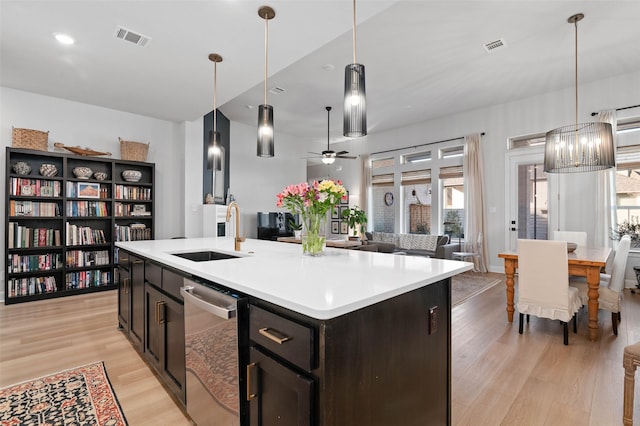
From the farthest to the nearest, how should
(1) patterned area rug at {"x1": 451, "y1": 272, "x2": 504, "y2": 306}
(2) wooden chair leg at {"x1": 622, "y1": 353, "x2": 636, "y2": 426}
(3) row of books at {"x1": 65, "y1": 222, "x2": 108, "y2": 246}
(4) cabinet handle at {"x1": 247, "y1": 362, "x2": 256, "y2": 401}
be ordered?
(3) row of books at {"x1": 65, "y1": 222, "x2": 108, "y2": 246} < (1) patterned area rug at {"x1": 451, "y1": 272, "x2": 504, "y2": 306} < (2) wooden chair leg at {"x1": 622, "y1": 353, "x2": 636, "y2": 426} < (4) cabinet handle at {"x1": 247, "y1": 362, "x2": 256, "y2": 401}

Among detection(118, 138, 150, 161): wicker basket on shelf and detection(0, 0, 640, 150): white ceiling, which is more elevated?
detection(0, 0, 640, 150): white ceiling

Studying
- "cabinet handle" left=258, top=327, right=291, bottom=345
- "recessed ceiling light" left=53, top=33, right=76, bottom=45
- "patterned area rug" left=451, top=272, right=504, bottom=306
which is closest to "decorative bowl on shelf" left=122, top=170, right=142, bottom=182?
"recessed ceiling light" left=53, top=33, right=76, bottom=45

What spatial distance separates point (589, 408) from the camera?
1840 mm

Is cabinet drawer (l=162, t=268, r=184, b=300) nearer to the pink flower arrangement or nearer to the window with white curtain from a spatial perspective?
the pink flower arrangement

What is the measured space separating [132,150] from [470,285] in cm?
576

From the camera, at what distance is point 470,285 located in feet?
16.1

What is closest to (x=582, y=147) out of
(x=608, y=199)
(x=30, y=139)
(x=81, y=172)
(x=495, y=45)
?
(x=495, y=45)

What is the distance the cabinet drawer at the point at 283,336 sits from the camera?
0.99 meters

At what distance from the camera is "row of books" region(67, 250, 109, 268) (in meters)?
4.45

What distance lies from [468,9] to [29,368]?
495cm

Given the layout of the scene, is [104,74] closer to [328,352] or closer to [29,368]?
[29,368]

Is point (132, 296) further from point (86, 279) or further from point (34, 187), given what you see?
point (34, 187)

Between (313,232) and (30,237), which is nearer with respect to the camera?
(313,232)

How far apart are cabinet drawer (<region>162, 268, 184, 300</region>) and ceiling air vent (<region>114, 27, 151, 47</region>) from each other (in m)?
2.31
